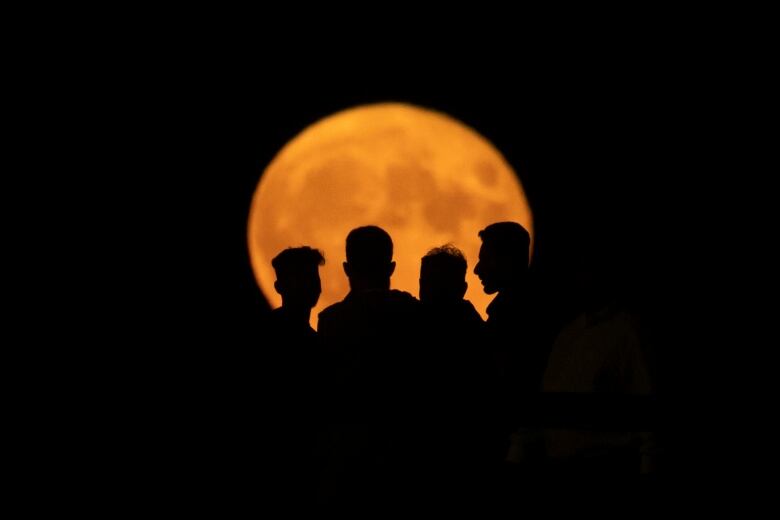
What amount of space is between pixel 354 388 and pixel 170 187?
9.85 metres

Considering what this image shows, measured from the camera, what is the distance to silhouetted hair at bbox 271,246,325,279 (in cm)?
439

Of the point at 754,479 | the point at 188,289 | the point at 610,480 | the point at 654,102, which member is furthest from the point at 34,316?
the point at 654,102

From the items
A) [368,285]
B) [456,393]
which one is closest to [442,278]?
[368,285]

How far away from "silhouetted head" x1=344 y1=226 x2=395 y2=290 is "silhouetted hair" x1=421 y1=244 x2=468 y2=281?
22cm

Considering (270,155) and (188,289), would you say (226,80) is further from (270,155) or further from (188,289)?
(188,289)

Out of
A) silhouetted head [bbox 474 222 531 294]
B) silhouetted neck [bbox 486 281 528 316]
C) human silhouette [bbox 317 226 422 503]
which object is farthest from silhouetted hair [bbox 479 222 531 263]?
human silhouette [bbox 317 226 422 503]

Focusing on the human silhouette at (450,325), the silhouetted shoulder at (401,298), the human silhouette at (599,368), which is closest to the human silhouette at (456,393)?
the human silhouette at (450,325)

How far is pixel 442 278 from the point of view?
4270 millimetres

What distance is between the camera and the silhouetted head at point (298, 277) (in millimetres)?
A: 4340

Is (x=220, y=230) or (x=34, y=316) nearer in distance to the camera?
(x=34, y=316)

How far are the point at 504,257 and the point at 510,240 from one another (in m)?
0.07

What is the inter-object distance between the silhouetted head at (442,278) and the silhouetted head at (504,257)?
0.27 m

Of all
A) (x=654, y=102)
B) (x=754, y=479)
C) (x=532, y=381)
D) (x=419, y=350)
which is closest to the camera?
(x=754, y=479)

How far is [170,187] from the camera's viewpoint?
44.6ft
